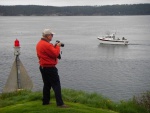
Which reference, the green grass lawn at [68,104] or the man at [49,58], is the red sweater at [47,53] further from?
the green grass lawn at [68,104]

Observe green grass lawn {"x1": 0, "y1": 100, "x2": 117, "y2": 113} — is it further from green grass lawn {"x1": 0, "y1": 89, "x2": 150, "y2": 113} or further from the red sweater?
the red sweater

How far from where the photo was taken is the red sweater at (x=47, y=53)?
303 inches

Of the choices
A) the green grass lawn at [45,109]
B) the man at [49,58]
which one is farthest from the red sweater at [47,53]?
the green grass lawn at [45,109]

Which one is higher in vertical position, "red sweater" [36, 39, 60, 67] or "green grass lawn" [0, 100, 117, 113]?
"red sweater" [36, 39, 60, 67]

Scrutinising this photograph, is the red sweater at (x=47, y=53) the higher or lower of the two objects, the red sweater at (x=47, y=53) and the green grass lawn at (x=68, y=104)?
the higher

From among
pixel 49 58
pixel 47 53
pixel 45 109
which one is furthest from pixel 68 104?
pixel 47 53

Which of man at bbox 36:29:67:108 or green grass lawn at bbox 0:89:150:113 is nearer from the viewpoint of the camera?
man at bbox 36:29:67:108

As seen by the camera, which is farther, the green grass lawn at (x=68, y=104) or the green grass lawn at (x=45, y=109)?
the green grass lawn at (x=68, y=104)

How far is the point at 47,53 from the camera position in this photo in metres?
7.74

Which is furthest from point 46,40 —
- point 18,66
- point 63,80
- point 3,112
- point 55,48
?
point 63,80

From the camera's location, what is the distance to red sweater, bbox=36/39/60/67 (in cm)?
769

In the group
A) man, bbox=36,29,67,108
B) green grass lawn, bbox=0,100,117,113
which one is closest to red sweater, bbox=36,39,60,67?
man, bbox=36,29,67,108

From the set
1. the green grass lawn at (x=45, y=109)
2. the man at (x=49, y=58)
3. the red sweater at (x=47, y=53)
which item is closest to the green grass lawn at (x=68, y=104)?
the green grass lawn at (x=45, y=109)

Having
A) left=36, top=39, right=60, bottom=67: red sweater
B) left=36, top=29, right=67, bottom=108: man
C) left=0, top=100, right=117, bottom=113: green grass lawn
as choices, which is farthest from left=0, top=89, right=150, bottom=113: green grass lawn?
left=36, top=39, right=60, bottom=67: red sweater
